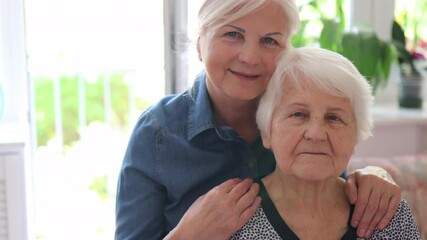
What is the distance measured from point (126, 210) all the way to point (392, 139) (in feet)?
5.00

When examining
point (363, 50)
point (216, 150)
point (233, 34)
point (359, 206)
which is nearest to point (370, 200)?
point (359, 206)

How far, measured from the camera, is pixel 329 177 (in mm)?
1356

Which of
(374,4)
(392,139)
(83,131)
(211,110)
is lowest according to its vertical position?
(83,131)

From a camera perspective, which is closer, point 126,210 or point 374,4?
point 126,210

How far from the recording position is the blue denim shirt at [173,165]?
1.52 metres

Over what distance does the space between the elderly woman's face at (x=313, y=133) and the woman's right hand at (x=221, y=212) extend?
11 centimetres

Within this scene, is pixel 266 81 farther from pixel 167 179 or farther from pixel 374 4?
pixel 374 4

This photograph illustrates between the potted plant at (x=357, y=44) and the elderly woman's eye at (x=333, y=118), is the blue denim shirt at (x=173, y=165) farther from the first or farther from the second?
the potted plant at (x=357, y=44)

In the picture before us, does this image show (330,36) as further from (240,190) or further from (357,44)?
(240,190)

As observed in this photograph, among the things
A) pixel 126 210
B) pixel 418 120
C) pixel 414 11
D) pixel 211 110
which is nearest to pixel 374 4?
pixel 414 11

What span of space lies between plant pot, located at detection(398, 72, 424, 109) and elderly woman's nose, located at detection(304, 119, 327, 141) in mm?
1583

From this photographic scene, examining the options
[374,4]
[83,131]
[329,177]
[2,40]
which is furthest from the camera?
[83,131]

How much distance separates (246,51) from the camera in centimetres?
142

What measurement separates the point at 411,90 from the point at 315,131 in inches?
64.4
